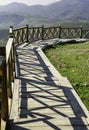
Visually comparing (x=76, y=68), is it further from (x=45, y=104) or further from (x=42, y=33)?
(x=42, y=33)

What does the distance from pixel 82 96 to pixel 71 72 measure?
448 centimetres

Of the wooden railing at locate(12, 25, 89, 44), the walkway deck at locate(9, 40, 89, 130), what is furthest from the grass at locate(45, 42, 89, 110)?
the wooden railing at locate(12, 25, 89, 44)

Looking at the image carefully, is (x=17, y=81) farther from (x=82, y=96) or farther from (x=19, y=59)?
(x=19, y=59)

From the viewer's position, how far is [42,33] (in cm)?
2958

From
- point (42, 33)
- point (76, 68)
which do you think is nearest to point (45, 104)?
point (76, 68)

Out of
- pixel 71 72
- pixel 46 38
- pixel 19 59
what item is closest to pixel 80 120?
pixel 71 72

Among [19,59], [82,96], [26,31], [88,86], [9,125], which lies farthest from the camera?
[26,31]

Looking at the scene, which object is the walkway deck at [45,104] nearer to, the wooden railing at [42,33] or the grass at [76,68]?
the grass at [76,68]

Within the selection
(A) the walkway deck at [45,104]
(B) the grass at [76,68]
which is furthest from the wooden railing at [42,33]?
(A) the walkway deck at [45,104]

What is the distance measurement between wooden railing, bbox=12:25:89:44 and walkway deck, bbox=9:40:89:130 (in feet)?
37.2

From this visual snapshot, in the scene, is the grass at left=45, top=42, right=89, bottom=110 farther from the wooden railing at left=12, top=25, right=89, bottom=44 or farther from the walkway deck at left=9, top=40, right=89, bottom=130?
the wooden railing at left=12, top=25, right=89, bottom=44

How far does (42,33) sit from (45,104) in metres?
21.7

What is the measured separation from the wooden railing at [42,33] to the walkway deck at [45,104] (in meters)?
11.3

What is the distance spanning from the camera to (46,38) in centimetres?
3059
